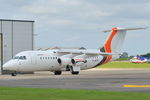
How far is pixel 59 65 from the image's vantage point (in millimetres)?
49094

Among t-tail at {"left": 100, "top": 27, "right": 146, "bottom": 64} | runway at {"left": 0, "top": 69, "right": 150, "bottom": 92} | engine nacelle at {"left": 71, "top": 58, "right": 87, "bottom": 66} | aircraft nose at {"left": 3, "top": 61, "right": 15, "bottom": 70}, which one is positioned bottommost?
runway at {"left": 0, "top": 69, "right": 150, "bottom": 92}

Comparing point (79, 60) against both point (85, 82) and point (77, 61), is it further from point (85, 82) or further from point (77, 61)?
point (85, 82)

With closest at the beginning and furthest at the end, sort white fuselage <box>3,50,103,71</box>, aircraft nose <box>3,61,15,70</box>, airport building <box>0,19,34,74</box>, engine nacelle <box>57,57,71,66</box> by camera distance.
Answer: aircraft nose <box>3,61,15,70</box> → white fuselage <box>3,50,103,71</box> → engine nacelle <box>57,57,71,66</box> → airport building <box>0,19,34,74</box>

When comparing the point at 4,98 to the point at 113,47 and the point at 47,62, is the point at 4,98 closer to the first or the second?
the point at 47,62

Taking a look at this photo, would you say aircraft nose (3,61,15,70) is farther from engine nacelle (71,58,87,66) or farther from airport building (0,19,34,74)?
airport building (0,19,34,74)

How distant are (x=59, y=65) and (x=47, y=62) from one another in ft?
6.20

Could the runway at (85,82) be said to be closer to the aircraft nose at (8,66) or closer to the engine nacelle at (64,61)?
the aircraft nose at (8,66)

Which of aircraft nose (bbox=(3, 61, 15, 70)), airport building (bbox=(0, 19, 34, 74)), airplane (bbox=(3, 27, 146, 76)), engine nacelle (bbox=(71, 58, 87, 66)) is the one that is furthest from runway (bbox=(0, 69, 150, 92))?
airport building (bbox=(0, 19, 34, 74))

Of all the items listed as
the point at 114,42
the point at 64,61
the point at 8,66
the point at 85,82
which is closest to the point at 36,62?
the point at 8,66

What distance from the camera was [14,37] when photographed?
55188 mm

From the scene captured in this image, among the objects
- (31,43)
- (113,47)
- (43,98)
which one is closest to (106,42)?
(113,47)

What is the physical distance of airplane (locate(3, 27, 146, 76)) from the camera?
4641cm

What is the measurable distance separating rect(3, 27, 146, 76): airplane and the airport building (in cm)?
634

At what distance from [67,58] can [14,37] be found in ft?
32.5
